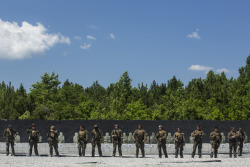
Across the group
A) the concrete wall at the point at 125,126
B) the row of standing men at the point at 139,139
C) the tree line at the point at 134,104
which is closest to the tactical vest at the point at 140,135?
the row of standing men at the point at 139,139

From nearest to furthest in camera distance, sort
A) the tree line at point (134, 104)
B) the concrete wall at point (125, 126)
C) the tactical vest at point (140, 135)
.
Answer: the tactical vest at point (140, 135), the concrete wall at point (125, 126), the tree line at point (134, 104)

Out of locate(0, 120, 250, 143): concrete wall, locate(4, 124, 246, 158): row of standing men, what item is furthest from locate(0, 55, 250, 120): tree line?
locate(4, 124, 246, 158): row of standing men

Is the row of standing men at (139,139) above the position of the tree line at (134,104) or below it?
below

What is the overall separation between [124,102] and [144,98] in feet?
58.1

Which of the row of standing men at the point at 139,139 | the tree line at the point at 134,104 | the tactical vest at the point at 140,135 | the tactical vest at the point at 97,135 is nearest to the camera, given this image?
the row of standing men at the point at 139,139

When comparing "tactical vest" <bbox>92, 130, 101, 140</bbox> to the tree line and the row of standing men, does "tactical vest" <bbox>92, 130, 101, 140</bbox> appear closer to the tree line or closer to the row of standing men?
the row of standing men

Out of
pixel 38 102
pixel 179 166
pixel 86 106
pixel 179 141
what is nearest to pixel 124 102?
pixel 86 106

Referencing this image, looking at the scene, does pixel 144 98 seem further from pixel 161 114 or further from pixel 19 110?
pixel 19 110

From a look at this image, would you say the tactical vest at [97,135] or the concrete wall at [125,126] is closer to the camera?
the tactical vest at [97,135]

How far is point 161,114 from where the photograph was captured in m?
77.6

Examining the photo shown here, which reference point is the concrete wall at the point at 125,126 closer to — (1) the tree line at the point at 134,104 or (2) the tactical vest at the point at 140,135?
(2) the tactical vest at the point at 140,135

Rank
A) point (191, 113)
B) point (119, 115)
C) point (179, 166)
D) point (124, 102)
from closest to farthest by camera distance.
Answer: point (179, 166) < point (191, 113) < point (119, 115) < point (124, 102)

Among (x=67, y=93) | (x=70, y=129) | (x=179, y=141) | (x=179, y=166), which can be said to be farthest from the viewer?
(x=67, y=93)

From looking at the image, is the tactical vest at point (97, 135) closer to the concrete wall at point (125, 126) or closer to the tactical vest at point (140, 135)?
the tactical vest at point (140, 135)
